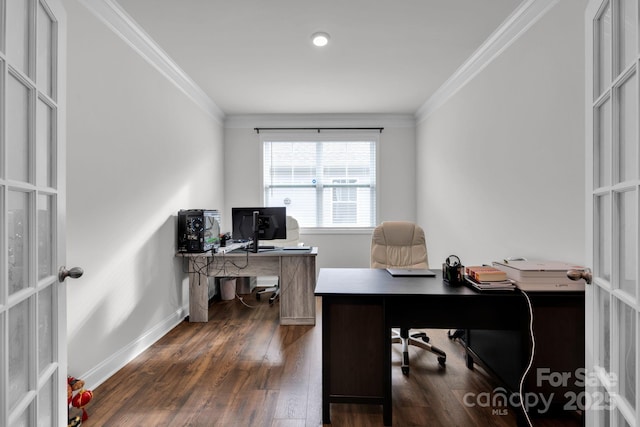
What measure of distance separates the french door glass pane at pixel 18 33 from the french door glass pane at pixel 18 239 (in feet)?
1.23

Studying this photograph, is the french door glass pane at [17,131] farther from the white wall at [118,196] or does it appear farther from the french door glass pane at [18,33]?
the white wall at [118,196]

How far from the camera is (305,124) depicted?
4.94 metres

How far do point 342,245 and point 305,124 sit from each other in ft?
6.41

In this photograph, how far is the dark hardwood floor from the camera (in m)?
1.81

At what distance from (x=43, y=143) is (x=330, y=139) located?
4.17 m

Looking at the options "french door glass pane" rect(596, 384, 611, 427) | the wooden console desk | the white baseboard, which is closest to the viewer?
"french door glass pane" rect(596, 384, 611, 427)

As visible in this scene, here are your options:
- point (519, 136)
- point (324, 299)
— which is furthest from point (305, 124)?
point (324, 299)

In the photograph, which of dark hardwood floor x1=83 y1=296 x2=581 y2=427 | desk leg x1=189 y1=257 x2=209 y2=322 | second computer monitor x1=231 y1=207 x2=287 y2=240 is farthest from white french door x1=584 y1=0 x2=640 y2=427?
desk leg x1=189 y1=257 x2=209 y2=322

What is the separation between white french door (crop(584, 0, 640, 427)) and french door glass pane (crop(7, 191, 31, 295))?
164 cm

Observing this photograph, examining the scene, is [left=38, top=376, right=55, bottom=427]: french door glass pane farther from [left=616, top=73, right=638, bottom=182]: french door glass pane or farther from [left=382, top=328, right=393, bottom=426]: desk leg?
[left=616, top=73, right=638, bottom=182]: french door glass pane

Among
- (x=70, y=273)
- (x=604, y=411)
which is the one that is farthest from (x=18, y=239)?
(x=604, y=411)

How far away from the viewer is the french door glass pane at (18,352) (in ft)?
2.89

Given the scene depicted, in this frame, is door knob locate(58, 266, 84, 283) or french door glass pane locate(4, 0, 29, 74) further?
door knob locate(58, 266, 84, 283)

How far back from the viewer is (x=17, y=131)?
0.92 metres
